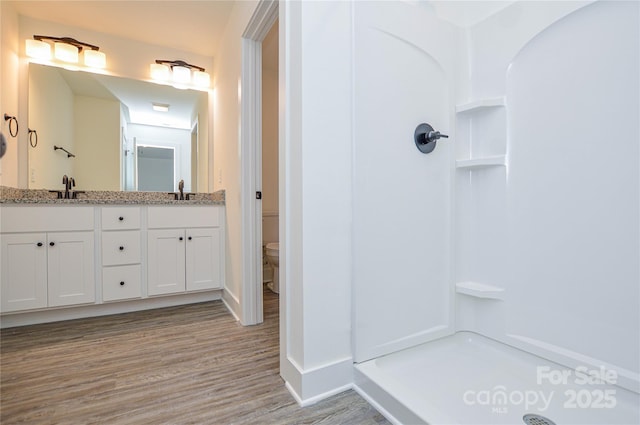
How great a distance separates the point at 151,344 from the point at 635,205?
7.82ft

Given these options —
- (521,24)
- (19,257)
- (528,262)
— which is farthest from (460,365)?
(19,257)

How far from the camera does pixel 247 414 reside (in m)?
1.12

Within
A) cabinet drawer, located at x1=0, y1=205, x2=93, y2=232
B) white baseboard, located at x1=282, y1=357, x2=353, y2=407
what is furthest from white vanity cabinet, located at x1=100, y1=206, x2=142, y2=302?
white baseboard, located at x1=282, y1=357, x2=353, y2=407

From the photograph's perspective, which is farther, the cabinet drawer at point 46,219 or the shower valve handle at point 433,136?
the cabinet drawer at point 46,219

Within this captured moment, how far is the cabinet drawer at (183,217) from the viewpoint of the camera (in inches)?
91.9

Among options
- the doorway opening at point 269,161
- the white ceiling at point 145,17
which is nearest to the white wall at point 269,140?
the doorway opening at point 269,161

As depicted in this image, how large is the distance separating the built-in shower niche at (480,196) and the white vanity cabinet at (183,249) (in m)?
1.89

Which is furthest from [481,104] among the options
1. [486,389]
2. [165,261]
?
[165,261]

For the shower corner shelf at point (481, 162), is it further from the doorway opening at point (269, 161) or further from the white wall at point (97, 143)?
the white wall at point (97, 143)

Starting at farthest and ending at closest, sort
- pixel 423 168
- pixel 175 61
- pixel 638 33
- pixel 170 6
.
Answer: pixel 175 61
pixel 170 6
pixel 423 168
pixel 638 33

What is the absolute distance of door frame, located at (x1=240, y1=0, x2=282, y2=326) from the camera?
6.48 ft

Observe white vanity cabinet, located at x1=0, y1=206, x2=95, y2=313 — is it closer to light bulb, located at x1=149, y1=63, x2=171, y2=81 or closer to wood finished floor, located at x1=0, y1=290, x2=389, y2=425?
wood finished floor, located at x1=0, y1=290, x2=389, y2=425

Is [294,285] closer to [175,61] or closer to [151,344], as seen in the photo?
[151,344]

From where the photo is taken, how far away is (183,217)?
2420mm
